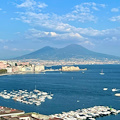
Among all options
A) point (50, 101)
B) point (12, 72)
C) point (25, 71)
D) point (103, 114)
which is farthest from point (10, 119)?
point (25, 71)

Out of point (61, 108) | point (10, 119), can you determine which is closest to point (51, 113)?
point (61, 108)

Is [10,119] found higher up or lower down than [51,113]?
higher up

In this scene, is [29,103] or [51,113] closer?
[51,113]

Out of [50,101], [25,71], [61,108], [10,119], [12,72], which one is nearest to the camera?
[10,119]

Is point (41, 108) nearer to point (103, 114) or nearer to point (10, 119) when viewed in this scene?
point (103, 114)

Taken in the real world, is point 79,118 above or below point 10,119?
below

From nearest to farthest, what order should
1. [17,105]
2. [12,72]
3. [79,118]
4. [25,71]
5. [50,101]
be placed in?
[79,118], [17,105], [50,101], [12,72], [25,71]

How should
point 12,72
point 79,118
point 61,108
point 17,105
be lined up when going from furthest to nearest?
1. point 12,72
2. point 17,105
3. point 61,108
4. point 79,118

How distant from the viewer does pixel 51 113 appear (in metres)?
23.4

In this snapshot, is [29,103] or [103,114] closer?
[103,114]

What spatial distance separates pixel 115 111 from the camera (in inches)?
928

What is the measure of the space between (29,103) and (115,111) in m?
9.20

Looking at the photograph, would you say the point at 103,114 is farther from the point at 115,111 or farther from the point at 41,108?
the point at 41,108

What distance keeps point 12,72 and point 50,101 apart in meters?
57.2
